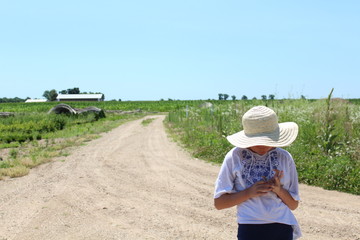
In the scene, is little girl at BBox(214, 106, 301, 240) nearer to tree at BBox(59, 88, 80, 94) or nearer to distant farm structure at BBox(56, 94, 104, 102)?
distant farm structure at BBox(56, 94, 104, 102)

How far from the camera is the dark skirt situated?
256 centimetres

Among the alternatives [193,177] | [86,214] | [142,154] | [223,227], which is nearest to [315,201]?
[223,227]

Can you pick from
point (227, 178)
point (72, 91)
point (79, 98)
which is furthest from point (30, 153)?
point (72, 91)

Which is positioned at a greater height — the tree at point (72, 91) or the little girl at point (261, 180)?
the tree at point (72, 91)

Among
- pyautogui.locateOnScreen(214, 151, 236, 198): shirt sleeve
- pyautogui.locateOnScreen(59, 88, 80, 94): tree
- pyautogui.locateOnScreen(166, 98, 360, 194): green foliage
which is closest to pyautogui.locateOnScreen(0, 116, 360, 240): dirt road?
pyautogui.locateOnScreen(166, 98, 360, 194): green foliage

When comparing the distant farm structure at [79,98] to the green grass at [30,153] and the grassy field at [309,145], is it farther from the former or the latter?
the grassy field at [309,145]

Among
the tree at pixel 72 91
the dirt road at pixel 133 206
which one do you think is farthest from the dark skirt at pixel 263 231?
the tree at pixel 72 91

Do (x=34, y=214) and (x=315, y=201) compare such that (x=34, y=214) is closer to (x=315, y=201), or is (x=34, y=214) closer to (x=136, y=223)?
(x=136, y=223)

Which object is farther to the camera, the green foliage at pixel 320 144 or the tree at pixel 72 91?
the tree at pixel 72 91

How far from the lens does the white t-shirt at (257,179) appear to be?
8.38ft

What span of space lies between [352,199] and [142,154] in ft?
21.9

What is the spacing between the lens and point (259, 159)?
260 centimetres

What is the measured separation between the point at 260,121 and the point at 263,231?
2.31 feet

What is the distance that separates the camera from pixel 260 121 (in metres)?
2.61
